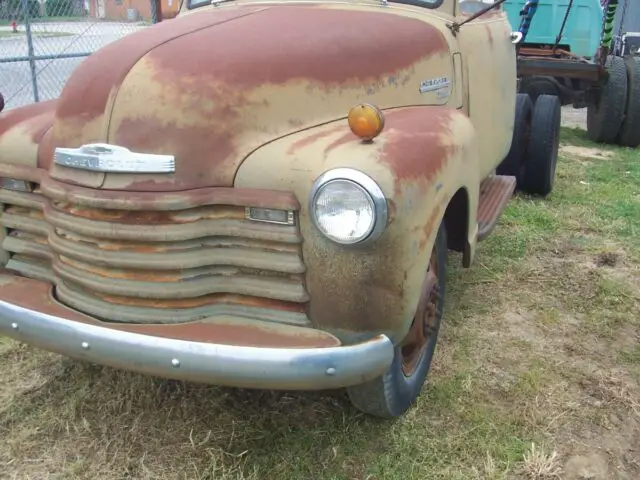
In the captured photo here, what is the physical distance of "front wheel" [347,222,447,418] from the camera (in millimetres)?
2586

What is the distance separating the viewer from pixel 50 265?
8.70 feet

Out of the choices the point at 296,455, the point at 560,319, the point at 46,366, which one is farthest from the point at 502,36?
the point at 46,366

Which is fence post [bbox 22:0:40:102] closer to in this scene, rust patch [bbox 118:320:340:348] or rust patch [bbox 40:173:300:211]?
rust patch [bbox 40:173:300:211]

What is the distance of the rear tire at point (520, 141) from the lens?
5.56 m

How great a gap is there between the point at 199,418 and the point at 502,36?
10.0ft

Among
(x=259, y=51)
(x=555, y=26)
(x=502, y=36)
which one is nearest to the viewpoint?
(x=259, y=51)

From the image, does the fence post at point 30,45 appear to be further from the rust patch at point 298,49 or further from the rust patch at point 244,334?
the rust patch at point 244,334

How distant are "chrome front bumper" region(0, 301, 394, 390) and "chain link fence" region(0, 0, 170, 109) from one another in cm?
524

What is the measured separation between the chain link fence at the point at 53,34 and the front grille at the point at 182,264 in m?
4.98

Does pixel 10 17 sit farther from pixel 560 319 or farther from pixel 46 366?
pixel 560 319

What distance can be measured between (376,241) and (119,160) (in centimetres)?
90

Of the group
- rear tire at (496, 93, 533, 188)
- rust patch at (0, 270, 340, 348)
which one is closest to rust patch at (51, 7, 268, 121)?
rust patch at (0, 270, 340, 348)

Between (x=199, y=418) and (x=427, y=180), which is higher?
(x=427, y=180)

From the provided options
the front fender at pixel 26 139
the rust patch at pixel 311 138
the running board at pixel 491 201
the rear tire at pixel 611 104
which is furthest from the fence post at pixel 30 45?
the rear tire at pixel 611 104
